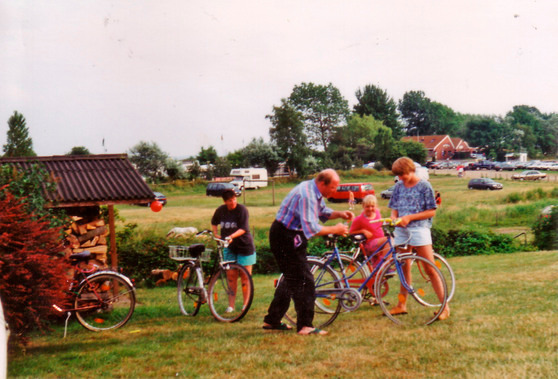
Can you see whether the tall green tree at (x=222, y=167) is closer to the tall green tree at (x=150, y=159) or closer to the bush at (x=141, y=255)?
the tall green tree at (x=150, y=159)

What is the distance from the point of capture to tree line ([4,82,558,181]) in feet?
36.0

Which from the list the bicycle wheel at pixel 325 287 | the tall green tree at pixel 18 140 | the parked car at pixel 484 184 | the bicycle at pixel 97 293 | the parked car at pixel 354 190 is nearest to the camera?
the bicycle wheel at pixel 325 287

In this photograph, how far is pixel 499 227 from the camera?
14.3 metres

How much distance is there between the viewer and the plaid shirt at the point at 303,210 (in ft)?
14.3

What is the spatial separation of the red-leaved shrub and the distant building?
8.36 metres

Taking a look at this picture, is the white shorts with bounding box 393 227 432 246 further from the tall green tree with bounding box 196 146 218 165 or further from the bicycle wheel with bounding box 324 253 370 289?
the tall green tree with bounding box 196 146 218 165

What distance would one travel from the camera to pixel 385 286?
5059mm

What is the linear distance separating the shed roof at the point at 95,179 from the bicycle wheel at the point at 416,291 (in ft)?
13.2

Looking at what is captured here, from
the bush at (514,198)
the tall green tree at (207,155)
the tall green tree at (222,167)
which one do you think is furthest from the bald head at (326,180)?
the bush at (514,198)

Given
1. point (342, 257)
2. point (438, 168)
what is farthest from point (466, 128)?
point (342, 257)

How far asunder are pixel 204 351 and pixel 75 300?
1.79m

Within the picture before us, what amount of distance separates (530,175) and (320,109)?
5.53 m

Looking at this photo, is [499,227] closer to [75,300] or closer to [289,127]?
[289,127]

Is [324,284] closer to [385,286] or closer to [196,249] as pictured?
[385,286]
